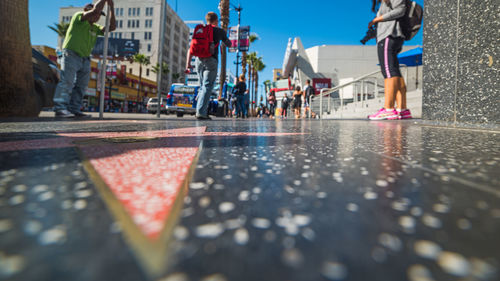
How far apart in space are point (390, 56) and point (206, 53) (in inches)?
112

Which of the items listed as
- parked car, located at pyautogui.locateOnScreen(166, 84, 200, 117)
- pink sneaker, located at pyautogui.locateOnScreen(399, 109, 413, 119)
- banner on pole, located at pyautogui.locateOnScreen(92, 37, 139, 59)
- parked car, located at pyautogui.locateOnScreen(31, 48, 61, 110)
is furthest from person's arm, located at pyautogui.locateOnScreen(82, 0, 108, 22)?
banner on pole, located at pyautogui.locateOnScreen(92, 37, 139, 59)

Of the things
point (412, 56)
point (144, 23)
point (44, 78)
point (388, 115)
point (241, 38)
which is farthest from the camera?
point (144, 23)

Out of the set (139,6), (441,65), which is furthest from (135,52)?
(441,65)

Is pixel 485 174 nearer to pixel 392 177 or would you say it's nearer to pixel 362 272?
pixel 392 177

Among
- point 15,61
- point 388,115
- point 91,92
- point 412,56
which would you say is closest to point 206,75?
point 15,61

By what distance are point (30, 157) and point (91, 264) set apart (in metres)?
0.64

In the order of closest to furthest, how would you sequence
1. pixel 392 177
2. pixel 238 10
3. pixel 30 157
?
pixel 392 177 < pixel 30 157 < pixel 238 10

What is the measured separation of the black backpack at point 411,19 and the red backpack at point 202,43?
292cm

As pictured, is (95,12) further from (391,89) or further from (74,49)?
(391,89)

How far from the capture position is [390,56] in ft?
13.4

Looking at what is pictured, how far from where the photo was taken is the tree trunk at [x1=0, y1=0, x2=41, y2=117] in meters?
3.87

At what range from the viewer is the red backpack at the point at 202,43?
4375 mm

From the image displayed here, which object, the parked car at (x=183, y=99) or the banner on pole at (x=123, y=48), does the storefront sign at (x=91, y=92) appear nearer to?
the banner on pole at (x=123, y=48)

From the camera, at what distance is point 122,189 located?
382 mm
